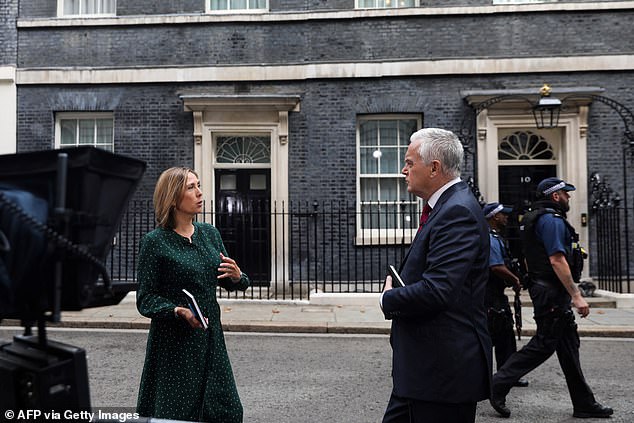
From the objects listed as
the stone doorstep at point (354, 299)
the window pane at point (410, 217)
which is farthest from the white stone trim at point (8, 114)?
the window pane at point (410, 217)

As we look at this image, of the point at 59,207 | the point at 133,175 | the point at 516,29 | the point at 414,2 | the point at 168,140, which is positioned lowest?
the point at 59,207

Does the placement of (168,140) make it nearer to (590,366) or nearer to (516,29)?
(516,29)

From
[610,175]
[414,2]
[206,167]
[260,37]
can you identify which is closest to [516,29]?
[414,2]

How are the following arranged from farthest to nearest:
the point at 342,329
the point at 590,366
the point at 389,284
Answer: the point at 342,329 → the point at 590,366 → the point at 389,284

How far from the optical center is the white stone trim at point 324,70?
11672 millimetres

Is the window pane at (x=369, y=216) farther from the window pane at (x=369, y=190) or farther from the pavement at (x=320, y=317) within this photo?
the pavement at (x=320, y=317)

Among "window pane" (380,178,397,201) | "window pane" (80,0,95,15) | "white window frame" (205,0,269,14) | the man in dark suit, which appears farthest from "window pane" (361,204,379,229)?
the man in dark suit

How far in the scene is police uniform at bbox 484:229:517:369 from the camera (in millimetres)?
5402

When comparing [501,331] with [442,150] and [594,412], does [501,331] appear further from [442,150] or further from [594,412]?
[442,150]

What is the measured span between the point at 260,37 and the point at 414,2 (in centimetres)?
345

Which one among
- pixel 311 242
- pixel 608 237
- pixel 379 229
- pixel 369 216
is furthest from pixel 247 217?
pixel 608 237

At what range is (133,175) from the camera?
1.75 m

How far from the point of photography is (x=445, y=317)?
2.40 m

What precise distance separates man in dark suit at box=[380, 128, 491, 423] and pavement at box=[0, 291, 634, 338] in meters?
6.21
